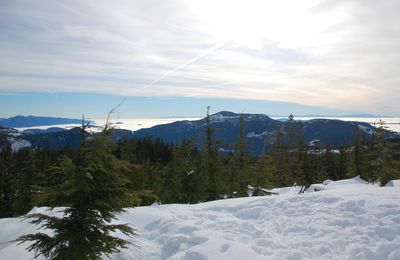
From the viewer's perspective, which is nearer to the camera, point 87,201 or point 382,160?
point 87,201

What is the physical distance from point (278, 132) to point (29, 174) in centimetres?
4116

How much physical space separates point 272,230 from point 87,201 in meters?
6.27

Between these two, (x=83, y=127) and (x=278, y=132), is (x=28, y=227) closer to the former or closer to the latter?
(x=83, y=127)

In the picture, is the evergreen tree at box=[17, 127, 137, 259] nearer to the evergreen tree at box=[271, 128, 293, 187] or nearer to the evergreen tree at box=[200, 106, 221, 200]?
the evergreen tree at box=[200, 106, 221, 200]

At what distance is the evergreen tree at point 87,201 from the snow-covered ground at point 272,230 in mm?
1827

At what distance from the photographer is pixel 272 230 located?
35.3 feet

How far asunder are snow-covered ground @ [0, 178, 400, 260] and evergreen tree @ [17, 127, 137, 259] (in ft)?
5.99

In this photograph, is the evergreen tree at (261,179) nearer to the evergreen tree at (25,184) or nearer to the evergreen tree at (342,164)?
the evergreen tree at (25,184)

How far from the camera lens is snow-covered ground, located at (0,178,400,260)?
8805 millimetres

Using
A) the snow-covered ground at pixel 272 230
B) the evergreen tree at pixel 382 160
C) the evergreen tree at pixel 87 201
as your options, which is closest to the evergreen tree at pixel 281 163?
the evergreen tree at pixel 382 160

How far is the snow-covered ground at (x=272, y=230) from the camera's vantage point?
28.9 feet

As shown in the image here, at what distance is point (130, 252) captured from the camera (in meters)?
9.70

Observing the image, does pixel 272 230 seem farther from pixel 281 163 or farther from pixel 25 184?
pixel 281 163

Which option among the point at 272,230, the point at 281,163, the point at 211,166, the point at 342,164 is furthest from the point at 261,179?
the point at 342,164
